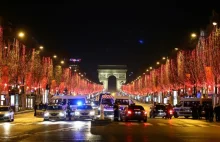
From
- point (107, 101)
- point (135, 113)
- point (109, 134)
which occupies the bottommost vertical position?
point (109, 134)

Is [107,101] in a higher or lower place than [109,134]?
higher

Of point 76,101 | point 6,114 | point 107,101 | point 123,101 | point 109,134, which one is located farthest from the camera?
point 107,101

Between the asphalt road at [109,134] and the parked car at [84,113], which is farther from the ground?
the parked car at [84,113]

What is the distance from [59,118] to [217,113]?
16.5 metres

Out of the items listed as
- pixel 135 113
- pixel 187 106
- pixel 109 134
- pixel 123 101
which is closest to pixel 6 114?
pixel 135 113

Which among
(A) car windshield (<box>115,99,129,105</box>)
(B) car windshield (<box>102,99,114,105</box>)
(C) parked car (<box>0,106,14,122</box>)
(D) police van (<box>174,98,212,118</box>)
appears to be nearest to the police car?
(C) parked car (<box>0,106,14,122</box>)

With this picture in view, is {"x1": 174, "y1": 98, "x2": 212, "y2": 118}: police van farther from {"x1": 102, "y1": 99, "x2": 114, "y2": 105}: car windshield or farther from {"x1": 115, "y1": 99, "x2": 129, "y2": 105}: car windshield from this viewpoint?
{"x1": 102, "y1": 99, "x2": 114, "y2": 105}: car windshield

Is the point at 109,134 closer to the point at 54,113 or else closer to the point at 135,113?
the point at 135,113

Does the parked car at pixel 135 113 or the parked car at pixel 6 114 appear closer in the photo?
the parked car at pixel 135 113

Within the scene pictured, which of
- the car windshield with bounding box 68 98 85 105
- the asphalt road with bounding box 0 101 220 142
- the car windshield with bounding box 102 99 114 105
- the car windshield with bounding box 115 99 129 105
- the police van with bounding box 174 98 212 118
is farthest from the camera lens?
the car windshield with bounding box 102 99 114 105

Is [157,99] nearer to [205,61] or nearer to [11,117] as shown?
[205,61]

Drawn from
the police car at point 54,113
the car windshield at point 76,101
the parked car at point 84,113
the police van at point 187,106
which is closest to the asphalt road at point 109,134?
the police car at point 54,113

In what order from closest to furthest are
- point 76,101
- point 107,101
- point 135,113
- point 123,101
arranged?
point 135,113, point 76,101, point 123,101, point 107,101

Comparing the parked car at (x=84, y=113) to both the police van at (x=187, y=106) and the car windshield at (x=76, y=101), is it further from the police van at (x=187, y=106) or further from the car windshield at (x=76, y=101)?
the police van at (x=187, y=106)
